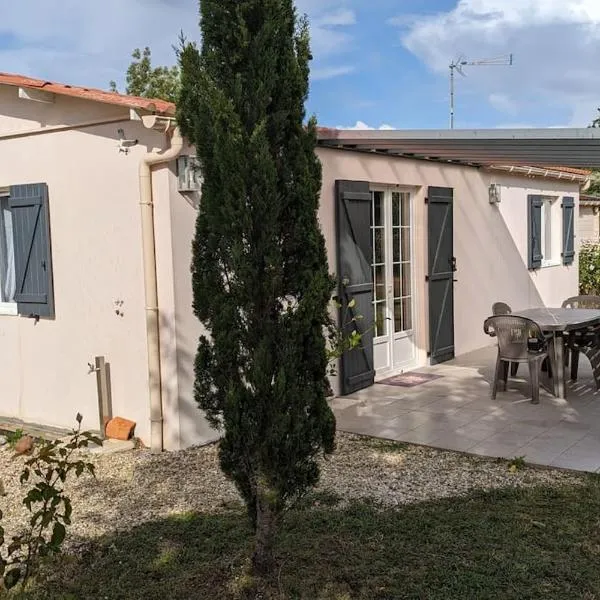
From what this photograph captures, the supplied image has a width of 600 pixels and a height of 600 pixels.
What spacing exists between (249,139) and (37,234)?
162 inches

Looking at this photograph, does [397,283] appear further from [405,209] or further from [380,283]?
[405,209]

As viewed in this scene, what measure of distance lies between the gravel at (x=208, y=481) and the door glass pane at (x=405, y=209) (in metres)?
3.77

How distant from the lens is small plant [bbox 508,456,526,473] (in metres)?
4.82

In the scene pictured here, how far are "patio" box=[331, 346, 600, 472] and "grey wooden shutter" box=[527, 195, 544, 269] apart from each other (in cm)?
378

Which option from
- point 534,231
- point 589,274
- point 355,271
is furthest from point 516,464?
point 589,274

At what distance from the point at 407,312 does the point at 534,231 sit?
4.21 meters

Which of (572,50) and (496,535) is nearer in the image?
(496,535)

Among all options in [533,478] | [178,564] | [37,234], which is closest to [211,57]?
[178,564]

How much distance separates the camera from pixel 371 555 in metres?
3.49

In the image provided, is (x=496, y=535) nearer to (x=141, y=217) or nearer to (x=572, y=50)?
(x=141, y=217)

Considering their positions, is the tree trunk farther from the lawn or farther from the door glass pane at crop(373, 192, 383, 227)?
the door glass pane at crop(373, 192, 383, 227)

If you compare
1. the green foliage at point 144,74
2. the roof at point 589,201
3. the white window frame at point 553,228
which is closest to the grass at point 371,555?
the white window frame at point 553,228

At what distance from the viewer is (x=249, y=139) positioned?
2.81 metres

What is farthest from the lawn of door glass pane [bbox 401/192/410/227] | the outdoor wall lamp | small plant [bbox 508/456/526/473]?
the outdoor wall lamp
